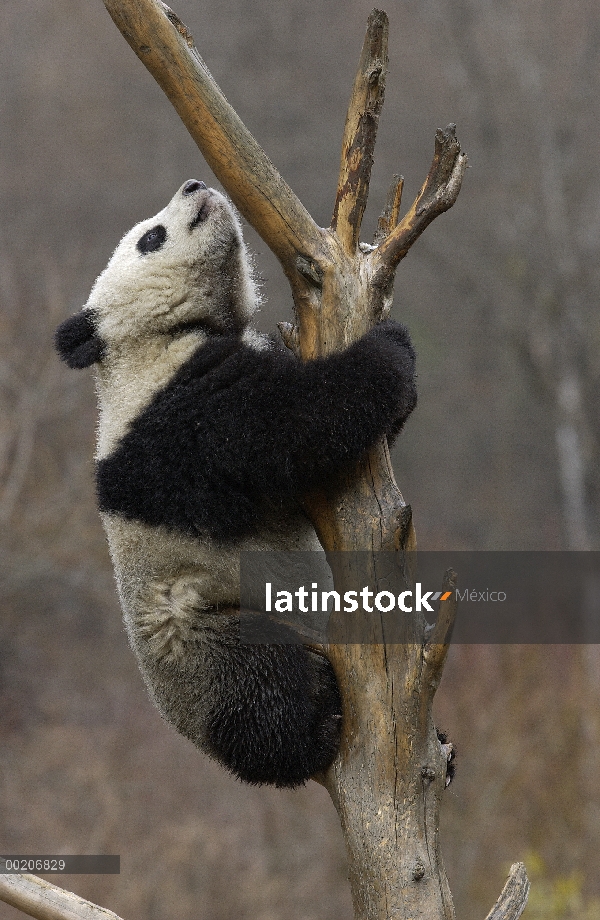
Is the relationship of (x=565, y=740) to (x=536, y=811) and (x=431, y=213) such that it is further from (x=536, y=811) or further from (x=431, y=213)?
(x=431, y=213)

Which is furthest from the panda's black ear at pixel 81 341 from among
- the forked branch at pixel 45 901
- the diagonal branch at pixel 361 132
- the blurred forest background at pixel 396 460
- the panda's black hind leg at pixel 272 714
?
the blurred forest background at pixel 396 460

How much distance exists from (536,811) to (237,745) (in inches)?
207

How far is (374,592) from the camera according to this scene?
3.04 metres

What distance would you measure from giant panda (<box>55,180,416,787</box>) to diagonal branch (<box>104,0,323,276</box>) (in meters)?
0.34

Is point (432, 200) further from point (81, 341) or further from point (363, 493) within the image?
point (81, 341)

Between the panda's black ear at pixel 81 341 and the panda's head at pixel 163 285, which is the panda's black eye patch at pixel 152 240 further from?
the panda's black ear at pixel 81 341

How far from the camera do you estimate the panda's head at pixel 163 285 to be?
3.41m

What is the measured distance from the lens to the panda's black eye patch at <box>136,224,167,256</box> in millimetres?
3455

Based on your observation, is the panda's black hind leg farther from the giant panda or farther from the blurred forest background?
the blurred forest background

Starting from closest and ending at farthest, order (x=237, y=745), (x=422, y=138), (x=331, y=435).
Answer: (x=331, y=435) → (x=237, y=745) → (x=422, y=138)

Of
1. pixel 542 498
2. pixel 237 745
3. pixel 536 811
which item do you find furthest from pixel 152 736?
pixel 237 745

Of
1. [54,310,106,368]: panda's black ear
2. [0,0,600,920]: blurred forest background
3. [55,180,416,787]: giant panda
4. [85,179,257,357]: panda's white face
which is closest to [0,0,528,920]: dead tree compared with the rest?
[55,180,416,787]: giant panda

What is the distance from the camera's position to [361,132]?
313 cm

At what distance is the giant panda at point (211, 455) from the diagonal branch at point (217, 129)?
0.34 meters
